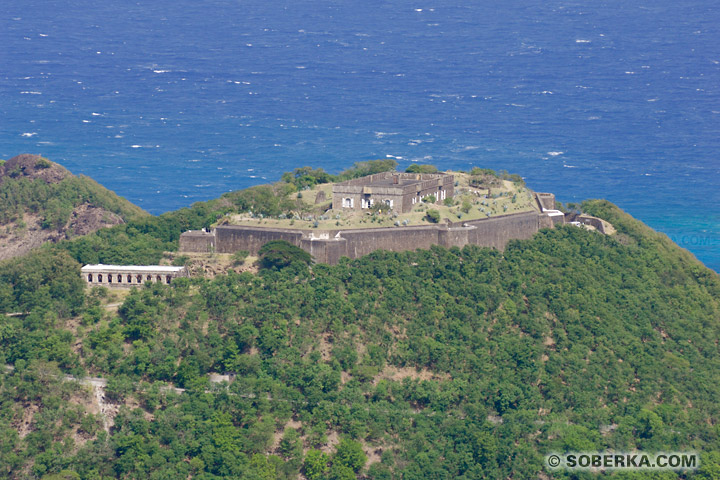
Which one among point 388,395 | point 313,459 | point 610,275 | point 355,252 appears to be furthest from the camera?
point 610,275

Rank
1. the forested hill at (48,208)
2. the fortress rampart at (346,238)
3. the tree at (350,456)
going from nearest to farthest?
1. the tree at (350,456)
2. the fortress rampart at (346,238)
3. the forested hill at (48,208)

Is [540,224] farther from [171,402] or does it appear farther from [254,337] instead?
[171,402]

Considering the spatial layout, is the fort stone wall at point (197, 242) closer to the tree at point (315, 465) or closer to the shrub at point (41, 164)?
the tree at point (315, 465)

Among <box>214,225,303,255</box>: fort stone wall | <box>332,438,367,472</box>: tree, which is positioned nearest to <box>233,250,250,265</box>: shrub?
<box>214,225,303,255</box>: fort stone wall

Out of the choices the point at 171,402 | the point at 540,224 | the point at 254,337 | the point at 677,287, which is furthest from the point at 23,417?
the point at 677,287

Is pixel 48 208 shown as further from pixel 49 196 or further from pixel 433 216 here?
pixel 433 216

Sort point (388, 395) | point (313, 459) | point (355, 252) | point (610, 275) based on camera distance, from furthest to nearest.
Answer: point (610, 275), point (355, 252), point (388, 395), point (313, 459)

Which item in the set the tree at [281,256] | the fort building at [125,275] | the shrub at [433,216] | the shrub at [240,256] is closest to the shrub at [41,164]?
the fort building at [125,275]

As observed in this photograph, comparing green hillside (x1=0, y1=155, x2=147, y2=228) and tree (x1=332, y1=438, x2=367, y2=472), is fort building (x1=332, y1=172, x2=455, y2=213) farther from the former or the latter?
green hillside (x1=0, y1=155, x2=147, y2=228)
